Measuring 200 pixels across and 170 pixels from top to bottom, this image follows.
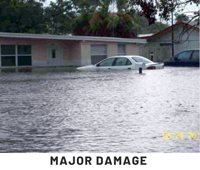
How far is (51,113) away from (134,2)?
4267 mm

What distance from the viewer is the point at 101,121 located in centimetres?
1082

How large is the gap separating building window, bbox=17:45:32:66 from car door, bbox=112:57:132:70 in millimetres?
16594

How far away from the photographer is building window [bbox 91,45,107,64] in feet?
169

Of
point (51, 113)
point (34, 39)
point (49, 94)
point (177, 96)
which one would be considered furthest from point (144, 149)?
point (34, 39)

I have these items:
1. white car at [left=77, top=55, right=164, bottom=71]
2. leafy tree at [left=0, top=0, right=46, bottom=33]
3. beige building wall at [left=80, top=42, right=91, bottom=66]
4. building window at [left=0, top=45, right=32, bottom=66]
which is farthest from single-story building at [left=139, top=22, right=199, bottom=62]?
white car at [left=77, top=55, right=164, bottom=71]

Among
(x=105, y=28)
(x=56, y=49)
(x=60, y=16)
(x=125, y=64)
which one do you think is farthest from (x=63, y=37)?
(x=60, y=16)

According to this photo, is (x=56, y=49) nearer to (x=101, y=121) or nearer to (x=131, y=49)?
(x=131, y=49)

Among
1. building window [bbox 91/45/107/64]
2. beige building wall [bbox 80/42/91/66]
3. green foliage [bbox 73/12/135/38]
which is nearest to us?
beige building wall [bbox 80/42/91/66]

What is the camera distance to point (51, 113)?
12.3m

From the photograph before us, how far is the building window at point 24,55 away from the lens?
47.7 metres

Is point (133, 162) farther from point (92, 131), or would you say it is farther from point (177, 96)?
point (177, 96)

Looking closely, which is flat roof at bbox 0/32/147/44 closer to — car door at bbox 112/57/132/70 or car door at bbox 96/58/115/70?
car door at bbox 96/58/115/70

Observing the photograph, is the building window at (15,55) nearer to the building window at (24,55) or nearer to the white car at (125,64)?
the building window at (24,55)

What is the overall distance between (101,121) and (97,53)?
4130cm
